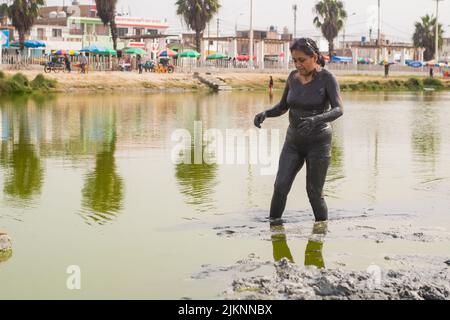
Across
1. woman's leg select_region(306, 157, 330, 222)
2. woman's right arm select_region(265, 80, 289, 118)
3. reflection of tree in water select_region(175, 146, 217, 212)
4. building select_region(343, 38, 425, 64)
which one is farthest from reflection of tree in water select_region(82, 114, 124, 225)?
building select_region(343, 38, 425, 64)

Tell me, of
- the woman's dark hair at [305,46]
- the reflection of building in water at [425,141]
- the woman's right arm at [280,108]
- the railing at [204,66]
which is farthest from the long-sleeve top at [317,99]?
the railing at [204,66]

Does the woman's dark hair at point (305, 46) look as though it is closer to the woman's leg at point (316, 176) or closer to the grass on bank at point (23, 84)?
the woman's leg at point (316, 176)

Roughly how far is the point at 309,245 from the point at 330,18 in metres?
84.2

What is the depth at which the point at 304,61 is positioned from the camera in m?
8.68

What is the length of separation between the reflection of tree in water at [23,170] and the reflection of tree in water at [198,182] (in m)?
1.97

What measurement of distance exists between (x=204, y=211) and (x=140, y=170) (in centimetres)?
395

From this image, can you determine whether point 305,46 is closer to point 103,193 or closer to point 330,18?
point 103,193

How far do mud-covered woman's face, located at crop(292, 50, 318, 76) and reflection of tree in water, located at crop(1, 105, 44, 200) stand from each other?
410 cm

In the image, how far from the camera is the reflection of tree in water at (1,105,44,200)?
11.6 meters

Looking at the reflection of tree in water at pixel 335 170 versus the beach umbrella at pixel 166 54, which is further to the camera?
the beach umbrella at pixel 166 54

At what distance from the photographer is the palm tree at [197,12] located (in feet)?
242
